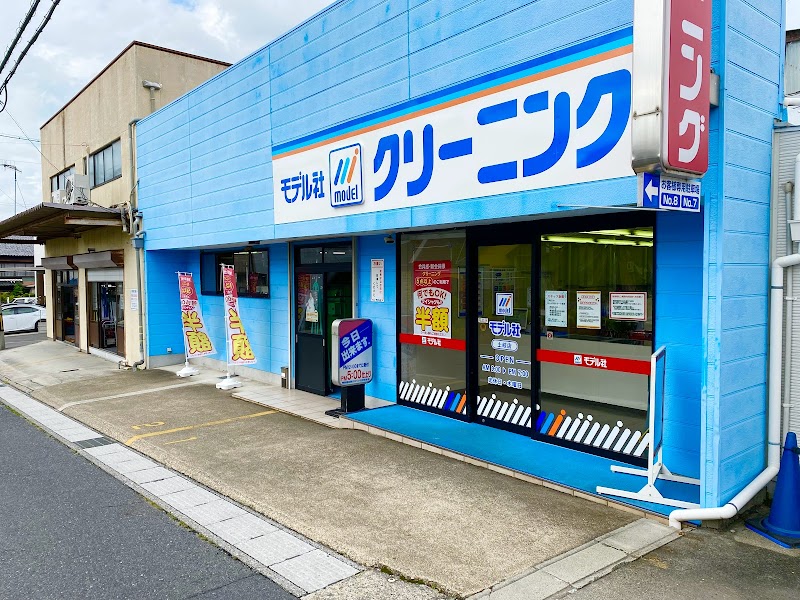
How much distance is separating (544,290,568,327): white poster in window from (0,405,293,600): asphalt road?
4.05m

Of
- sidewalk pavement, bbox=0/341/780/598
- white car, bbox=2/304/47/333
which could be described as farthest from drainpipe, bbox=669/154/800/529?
white car, bbox=2/304/47/333

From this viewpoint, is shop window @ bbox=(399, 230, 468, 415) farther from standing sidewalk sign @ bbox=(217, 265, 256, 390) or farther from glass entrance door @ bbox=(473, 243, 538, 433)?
standing sidewalk sign @ bbox=(217, 265, 256, 390)

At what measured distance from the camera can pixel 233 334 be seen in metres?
11.6

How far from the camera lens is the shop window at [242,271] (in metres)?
12.0

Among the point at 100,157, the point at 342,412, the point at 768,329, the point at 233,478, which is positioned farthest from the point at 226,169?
the point at 768,329

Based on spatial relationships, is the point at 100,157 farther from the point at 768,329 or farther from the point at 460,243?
the point at 768,329

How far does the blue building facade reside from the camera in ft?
16.1

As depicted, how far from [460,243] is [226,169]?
217 inches

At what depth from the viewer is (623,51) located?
4934 millimetres

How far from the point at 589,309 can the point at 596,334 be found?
0.90 feet

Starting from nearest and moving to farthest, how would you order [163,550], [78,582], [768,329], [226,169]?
[78,582]
[163,550]
[768,329]
[226,169]

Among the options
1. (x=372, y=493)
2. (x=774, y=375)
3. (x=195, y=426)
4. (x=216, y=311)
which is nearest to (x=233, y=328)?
(x=216, y=311)

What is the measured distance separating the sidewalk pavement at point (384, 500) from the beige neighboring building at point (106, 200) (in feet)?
20.3

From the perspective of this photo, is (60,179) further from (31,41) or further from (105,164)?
(31,41)
